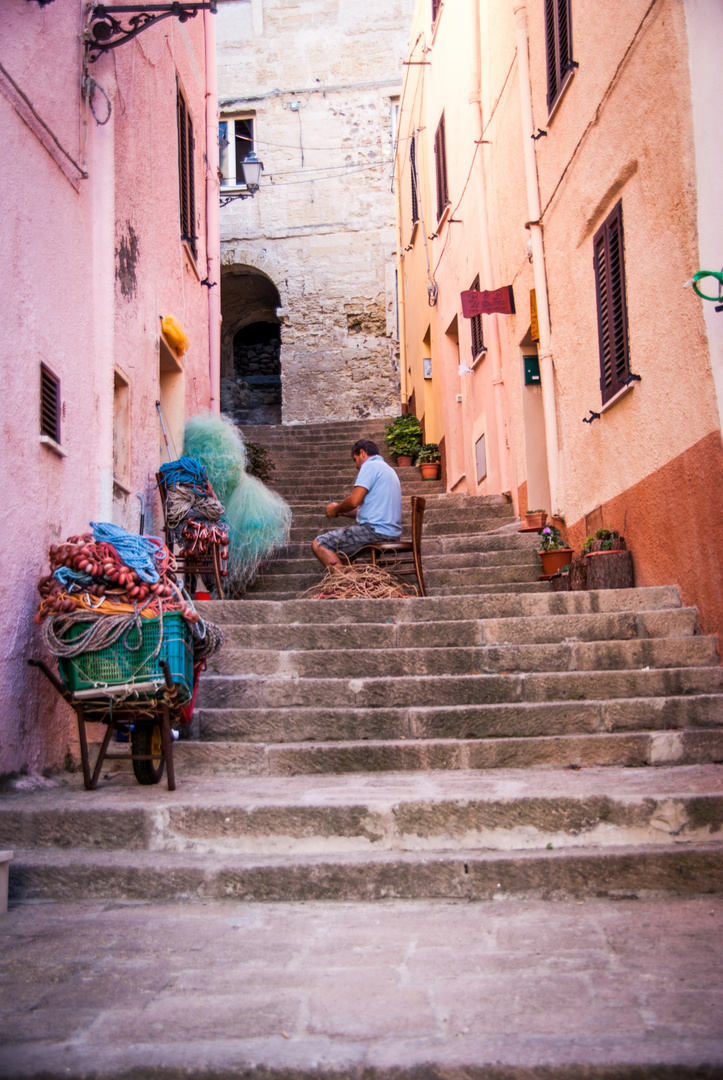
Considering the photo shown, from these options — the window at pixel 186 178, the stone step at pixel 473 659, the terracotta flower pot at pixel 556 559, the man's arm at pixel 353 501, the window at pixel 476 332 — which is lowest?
the stone step at pixel 473 659

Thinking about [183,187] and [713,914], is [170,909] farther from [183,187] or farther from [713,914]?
[183,187]

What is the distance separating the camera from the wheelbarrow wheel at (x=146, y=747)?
4.32 metres

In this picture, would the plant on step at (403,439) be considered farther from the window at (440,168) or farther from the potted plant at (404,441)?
the window at (440,168)

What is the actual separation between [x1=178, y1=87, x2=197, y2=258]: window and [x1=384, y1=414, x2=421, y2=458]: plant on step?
5.37m

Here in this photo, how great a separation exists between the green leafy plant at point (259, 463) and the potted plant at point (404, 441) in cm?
277

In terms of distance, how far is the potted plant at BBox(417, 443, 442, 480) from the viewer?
529 inches

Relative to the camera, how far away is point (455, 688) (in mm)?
5074

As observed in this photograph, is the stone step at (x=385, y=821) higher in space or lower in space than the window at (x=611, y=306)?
lower

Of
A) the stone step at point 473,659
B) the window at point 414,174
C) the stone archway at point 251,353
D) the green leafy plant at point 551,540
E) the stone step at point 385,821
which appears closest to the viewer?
the stone step at point 385,821

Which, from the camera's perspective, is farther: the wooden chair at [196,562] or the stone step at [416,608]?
the wooden chair at [196,562]

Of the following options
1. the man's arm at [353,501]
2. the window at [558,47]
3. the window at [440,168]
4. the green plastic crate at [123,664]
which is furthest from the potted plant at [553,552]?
the window at [440,168]

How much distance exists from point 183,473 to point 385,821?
3987 millimetres

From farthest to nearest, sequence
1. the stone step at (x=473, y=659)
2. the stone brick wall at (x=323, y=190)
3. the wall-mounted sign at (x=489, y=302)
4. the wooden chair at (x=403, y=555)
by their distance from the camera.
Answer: the stone brick wall at (x=323, y=190), the wall-mounted sign at (x=489, y=302), the wooden chair at (x=403, y=555), the stone step at (x=473, y=659)

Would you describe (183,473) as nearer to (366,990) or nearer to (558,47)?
(558,47)
